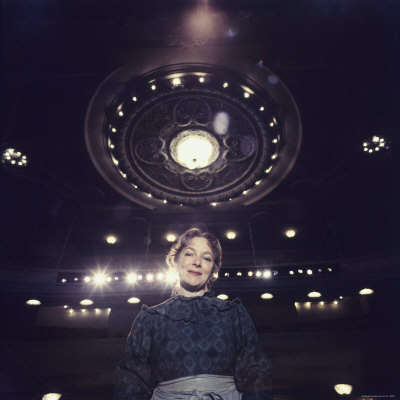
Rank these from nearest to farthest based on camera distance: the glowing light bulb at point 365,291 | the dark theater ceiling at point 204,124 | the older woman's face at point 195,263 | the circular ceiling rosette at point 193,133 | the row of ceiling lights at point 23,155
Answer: the older woman's face at point 195,263
the dark theater ceiling at point 204,124
the circular ceiling rosette at point 193,133
the row of ceiling lights at point 23,155
the glowing light bulb at point 365,291

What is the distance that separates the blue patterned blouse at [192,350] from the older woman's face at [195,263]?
24 centimetres

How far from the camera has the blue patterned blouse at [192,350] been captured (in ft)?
5.62

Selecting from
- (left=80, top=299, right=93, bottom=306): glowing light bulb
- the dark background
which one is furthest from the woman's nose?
(left=80, top=299, right=93, bottom=306): glowing light bulb

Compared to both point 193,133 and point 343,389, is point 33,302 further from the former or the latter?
point 343,389

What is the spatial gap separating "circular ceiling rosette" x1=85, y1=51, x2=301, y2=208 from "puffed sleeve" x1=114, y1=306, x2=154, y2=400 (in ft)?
19.6

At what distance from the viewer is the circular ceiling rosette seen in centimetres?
659

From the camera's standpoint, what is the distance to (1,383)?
5.98 m

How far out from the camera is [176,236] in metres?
9.98

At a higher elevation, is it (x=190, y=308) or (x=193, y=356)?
(x=190, y=308)

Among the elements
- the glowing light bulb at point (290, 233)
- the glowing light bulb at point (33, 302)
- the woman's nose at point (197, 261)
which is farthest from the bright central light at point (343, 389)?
the glowing light bulb at point (33, 302)

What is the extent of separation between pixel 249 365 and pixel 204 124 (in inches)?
259

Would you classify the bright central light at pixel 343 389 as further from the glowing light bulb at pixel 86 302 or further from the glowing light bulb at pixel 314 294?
the glowing light bulb at pixel 86 302

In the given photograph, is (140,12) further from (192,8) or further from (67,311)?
(67,311)

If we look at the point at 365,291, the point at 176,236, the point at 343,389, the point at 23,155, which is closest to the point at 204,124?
the point at 176,236
